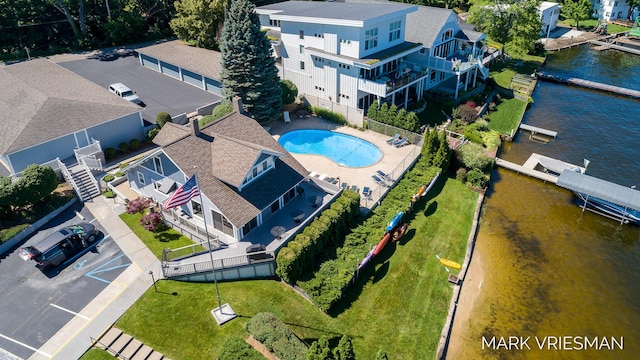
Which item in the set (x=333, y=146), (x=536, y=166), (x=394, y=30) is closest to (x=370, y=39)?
(x=394, y=30)

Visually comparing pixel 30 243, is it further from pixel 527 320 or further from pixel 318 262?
pixel 527 320

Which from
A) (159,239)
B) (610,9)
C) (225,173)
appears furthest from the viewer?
(610,9)

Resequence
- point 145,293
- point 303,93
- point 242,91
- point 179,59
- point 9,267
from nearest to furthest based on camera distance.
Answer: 1. point 145,293
2. point 9,267
3. point 242,91
4. point 303,93
5. point 179,59

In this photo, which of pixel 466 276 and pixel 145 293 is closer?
pixel 145 293

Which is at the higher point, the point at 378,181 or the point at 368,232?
the point at 378,181

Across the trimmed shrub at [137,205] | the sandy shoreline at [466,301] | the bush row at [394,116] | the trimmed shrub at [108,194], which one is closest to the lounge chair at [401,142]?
the bush row at [394,116]

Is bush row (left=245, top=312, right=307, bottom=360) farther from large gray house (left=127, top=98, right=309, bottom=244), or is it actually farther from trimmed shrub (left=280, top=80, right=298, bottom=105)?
trimmed shrub (left=280, top=80, right=298, bottom=105)

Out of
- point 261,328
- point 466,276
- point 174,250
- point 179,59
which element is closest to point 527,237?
point 466,276

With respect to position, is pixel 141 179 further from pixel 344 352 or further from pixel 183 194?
pixel 344 352
